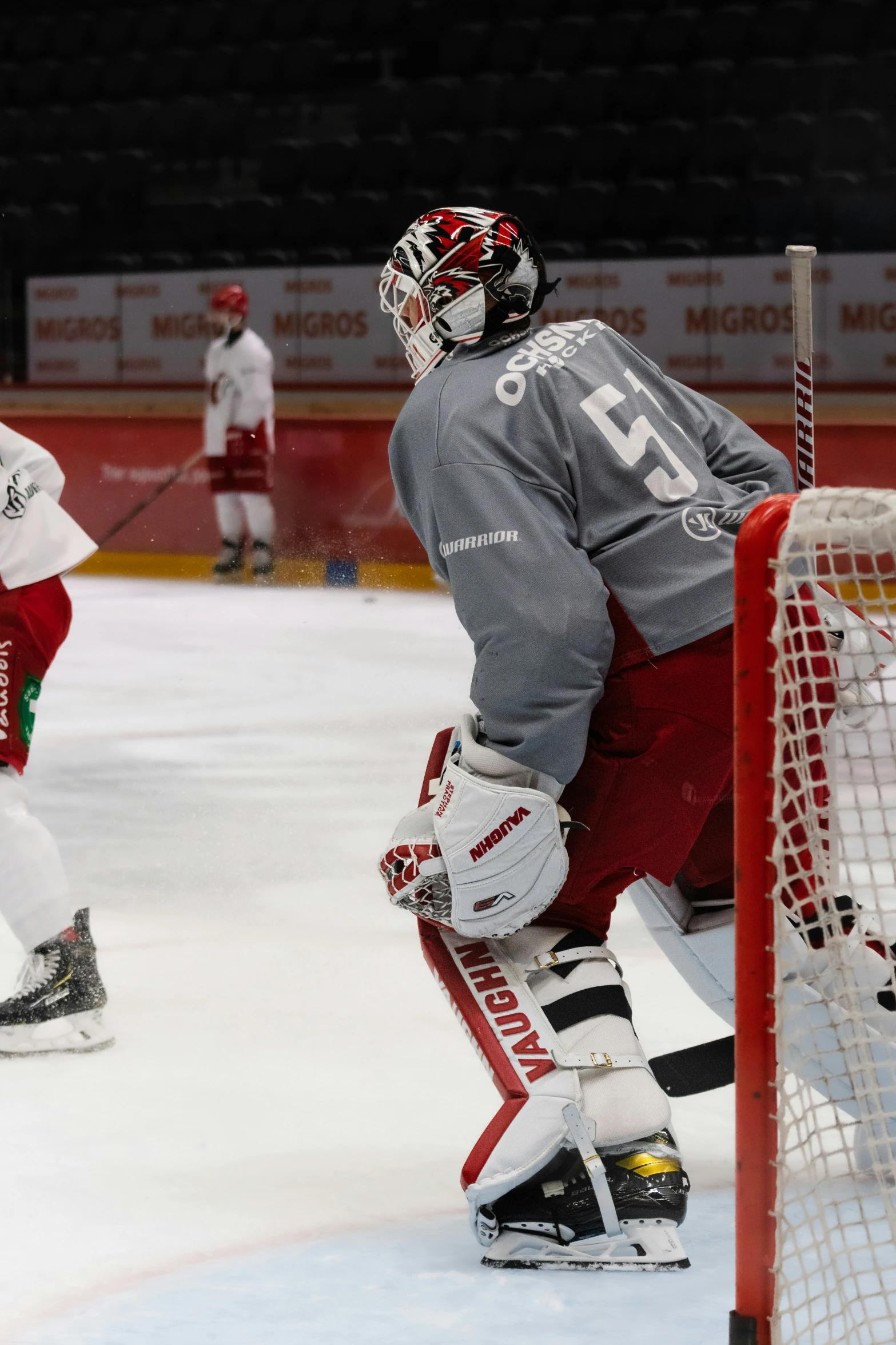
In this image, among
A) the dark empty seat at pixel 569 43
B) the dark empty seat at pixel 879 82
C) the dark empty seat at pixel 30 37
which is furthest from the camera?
the dark empty seat at pixel 30 37

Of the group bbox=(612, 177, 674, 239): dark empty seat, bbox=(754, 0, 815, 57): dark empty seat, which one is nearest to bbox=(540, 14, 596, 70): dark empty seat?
bbox=(754, 0, 815, 57): dark empty seat

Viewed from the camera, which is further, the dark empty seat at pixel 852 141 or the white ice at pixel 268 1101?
the dark empty seat at pixel 852 141

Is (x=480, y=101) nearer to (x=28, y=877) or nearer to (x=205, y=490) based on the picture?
(x=205, y=490)

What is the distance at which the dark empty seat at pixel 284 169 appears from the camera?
11.7 meters

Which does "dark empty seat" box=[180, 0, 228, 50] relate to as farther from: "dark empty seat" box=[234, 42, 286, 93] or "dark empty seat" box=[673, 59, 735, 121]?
"dark empty seat" box=[673, 59, 735, 121]

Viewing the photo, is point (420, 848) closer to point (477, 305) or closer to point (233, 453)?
point (477, 305)

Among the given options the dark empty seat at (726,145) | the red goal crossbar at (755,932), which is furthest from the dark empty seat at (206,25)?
the red goal crossbar at (755,932)

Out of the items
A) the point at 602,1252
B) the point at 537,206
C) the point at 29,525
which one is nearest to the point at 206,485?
the point at 537,206

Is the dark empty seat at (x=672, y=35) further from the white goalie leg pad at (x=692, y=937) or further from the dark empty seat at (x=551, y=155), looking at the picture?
the white goalie leg pad at (x=692, y=937)

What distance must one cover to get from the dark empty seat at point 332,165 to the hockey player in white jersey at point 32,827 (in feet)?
31.0

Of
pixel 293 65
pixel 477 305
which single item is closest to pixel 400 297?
pixel 477 305

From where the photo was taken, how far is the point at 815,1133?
54.7 inches

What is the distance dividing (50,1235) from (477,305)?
1.04m

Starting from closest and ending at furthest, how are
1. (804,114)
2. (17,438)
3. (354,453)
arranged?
1. (17,438)
2. (354,453)
3. (804,114)
